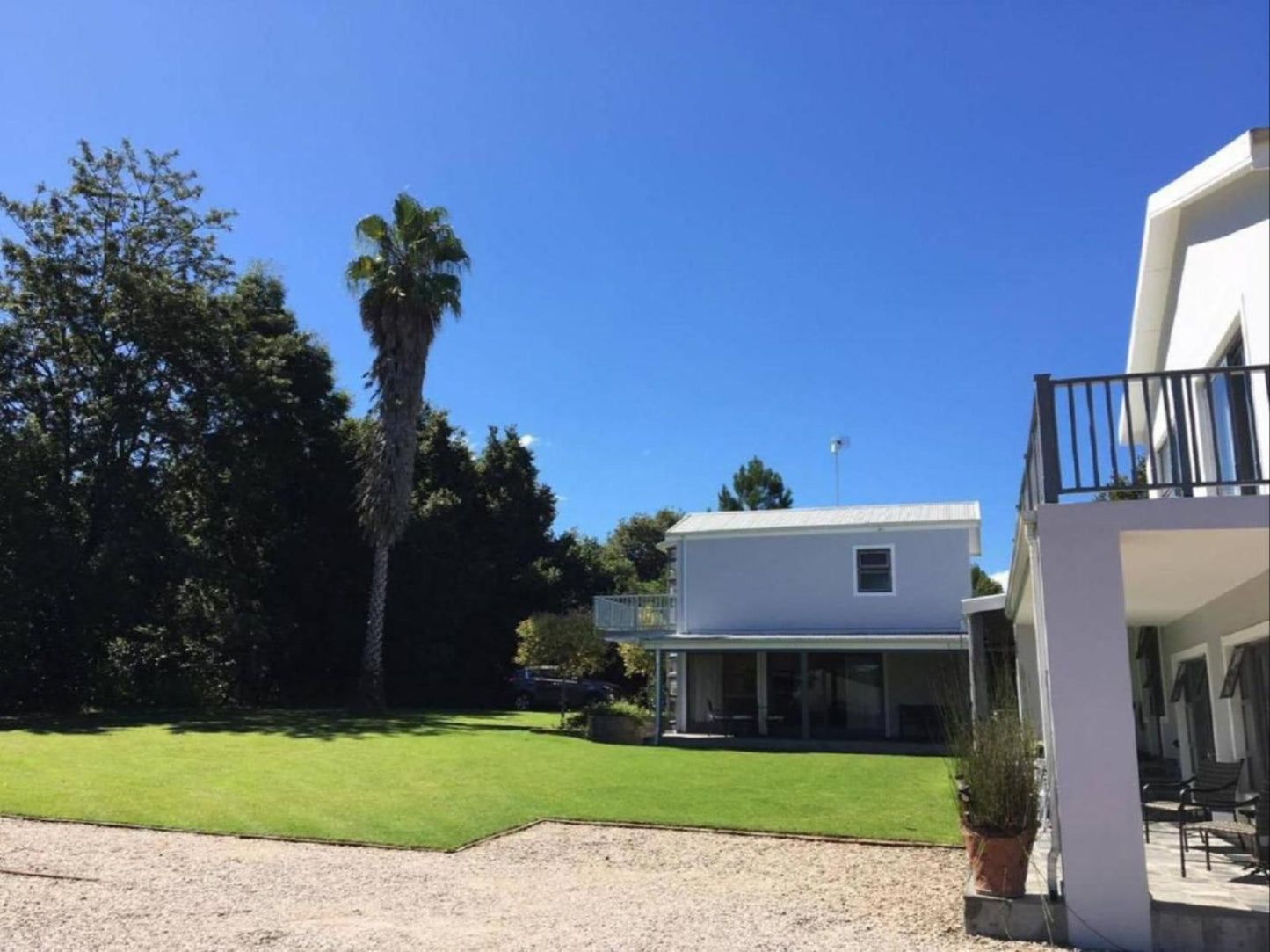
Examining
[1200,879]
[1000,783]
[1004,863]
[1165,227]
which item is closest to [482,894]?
[1004,863]

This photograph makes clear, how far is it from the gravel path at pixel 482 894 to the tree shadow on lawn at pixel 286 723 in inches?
392

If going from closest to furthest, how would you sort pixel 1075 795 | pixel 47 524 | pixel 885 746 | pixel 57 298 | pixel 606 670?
pixel 1075 795, pixel 885 746, pixel 47 524, pixel 57 298, pixel 606 670

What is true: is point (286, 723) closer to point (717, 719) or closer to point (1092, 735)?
point (717, 719)

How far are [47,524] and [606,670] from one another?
1899 cm

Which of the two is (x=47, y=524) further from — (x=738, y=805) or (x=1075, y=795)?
(x=1075, y=795)

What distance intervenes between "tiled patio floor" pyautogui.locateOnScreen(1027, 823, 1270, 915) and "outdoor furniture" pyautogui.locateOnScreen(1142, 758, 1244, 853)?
197mm

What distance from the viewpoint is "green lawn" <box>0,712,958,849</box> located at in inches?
433

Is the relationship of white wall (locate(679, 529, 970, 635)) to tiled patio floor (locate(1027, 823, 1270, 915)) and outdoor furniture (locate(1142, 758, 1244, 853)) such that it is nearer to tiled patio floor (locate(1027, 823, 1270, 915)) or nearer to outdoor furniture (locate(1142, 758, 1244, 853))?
outdoor furniture (locate(1142, 758, 1244, 853))

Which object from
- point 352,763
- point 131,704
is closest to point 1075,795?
point 352,763

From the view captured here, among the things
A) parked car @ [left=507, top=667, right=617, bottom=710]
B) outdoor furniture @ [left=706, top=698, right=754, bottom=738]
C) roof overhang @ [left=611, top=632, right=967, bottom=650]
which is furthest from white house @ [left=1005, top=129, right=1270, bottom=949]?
parked car @ [left=507, top=667, right=617, bottom=710]

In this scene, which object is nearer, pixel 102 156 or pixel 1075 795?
pixel 1075 795

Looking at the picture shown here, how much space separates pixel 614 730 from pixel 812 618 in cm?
576

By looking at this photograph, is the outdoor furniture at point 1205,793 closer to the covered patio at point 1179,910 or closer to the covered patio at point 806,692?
the covered patio at point 1179,910

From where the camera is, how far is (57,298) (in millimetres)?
26531
